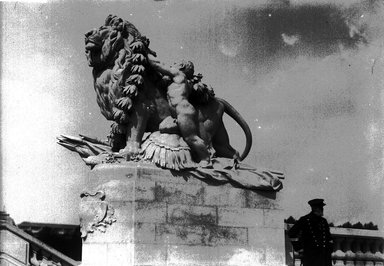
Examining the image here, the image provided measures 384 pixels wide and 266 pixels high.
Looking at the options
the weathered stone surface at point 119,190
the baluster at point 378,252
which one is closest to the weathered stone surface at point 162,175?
the weathered stone surface at point 119,190

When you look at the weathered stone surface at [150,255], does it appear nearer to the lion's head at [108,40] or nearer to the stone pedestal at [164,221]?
the stone pedestal at [164,221]

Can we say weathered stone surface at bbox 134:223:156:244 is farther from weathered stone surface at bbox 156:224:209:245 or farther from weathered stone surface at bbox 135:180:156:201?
weathered stone surface at bbox 135:180:156:201

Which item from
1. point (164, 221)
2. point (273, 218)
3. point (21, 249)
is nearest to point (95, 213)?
point (164, 221)

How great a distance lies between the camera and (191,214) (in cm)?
1375

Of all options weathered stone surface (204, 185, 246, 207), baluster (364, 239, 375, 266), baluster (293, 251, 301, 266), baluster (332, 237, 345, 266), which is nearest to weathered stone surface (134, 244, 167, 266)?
weathered stone surface (204, 185, 246, 207)

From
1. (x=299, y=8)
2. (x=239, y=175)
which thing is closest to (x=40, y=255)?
(x=239, y=175)

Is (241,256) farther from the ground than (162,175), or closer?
closer

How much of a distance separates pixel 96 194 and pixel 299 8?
6.96 meters

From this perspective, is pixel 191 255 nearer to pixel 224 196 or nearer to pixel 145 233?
pixel 145 233

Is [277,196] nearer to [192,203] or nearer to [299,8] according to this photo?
[192,203]

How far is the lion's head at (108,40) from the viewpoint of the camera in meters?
14.1

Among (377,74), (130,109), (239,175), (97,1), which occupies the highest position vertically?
(97,1)

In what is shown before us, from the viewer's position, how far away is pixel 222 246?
13938mm

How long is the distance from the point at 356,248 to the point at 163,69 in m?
5.49
